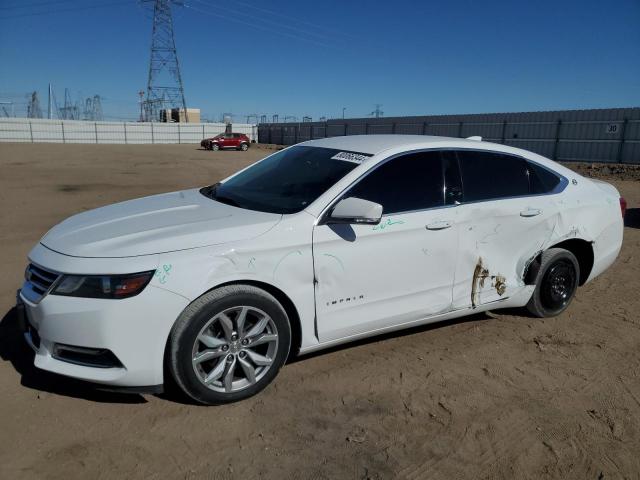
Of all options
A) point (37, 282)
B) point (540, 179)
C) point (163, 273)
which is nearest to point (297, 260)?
point (163, 273)

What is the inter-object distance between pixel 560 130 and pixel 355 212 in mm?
28083

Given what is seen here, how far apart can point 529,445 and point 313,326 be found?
1.41m

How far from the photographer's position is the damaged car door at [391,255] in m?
3.21

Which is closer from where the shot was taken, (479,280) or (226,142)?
(479,280)

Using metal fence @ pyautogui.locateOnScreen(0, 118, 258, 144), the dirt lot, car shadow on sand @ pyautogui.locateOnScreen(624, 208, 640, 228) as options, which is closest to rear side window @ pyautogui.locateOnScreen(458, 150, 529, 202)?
the dirt lot

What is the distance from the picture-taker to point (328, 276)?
319cm

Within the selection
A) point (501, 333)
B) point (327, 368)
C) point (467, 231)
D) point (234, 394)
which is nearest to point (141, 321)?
point (234, 394)

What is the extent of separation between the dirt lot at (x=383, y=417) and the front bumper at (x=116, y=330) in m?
0.31

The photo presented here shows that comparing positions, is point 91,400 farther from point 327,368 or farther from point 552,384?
point 552,384

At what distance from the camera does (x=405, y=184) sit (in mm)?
3615

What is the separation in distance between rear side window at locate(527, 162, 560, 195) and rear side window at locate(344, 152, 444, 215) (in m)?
0.99

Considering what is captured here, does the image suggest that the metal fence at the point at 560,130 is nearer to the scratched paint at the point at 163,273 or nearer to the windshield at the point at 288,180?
the windshield at the point at 288,180

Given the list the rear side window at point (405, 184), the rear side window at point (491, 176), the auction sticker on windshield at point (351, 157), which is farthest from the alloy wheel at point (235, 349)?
the rear side window at point (491, 176)

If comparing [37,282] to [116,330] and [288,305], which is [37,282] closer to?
[116,330]
